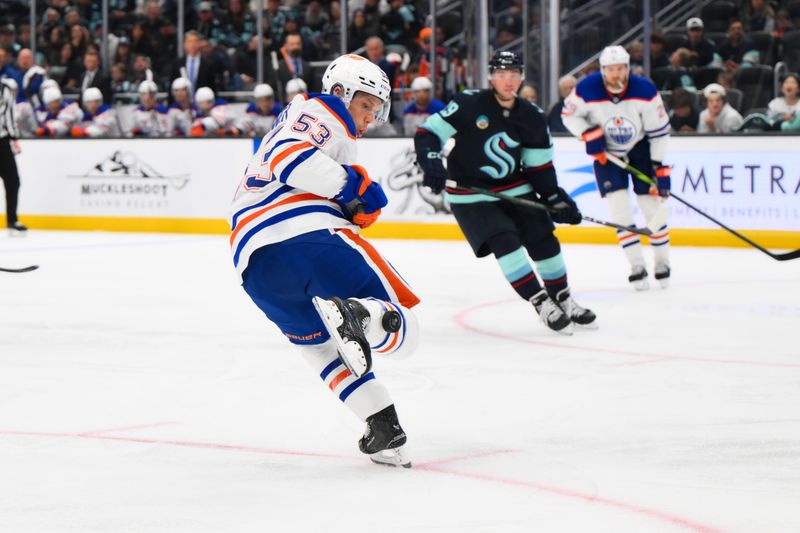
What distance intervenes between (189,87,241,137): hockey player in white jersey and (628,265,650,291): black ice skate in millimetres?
5000

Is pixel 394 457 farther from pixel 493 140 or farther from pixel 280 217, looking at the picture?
pixel 493 140

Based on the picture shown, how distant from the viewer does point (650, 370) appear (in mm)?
4461

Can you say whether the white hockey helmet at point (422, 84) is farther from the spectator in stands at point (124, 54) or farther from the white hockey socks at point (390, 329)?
the white hockey socks at point (390, 329)

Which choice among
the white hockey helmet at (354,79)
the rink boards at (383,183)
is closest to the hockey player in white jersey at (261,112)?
the rink boards at (383,183)

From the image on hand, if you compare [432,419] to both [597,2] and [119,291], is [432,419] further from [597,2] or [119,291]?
[597,2]

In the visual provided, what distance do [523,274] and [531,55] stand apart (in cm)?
552

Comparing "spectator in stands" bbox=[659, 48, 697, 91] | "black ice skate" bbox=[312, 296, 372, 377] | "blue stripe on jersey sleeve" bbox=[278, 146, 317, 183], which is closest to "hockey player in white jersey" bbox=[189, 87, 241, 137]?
"spectator in stands" bbox=[659, 48, 697, 91]

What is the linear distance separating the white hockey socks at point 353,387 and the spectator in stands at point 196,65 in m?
9.25

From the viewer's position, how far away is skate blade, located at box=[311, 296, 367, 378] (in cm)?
282

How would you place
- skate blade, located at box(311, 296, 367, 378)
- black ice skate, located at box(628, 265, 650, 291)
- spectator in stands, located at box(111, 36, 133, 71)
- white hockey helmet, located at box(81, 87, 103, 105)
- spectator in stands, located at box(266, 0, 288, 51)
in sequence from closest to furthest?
skate blade, located at box(311, 296, 367, 378) → black ice skate, located at box(628, 265, 650, 291) → white hockey helmet, located at box(81, 87, 103, 105) → spectator in stands, located at box(266, 0, 288, 51) → spectator in stands, located at box(111, 36, 133, 71)

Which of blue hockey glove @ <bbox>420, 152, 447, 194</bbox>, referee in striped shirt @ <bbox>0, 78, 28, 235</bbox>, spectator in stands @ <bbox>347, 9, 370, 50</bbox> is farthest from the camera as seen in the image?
spectator in stands @ <bbox>347, 9, 370, 50</bbox>

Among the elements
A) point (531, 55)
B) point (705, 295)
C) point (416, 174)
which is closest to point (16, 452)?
point (705, 295)

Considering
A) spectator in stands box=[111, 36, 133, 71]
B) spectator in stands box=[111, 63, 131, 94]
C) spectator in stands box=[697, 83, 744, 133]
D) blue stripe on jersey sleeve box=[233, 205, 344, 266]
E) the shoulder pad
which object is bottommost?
blue stripe on jersey sleeve box=[233, 205, 344, 266]

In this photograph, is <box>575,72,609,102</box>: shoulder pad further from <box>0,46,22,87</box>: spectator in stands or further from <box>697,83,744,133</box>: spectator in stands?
<box>0,46,22,87</box>: spectator in stands
